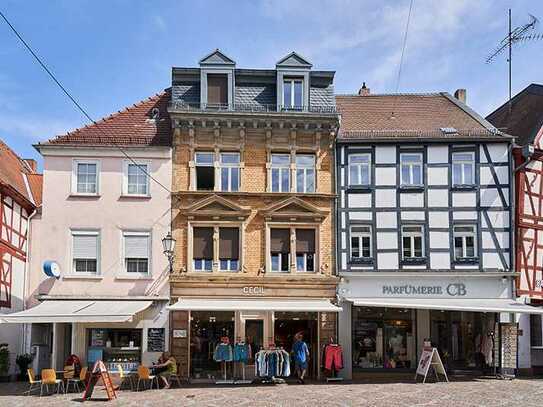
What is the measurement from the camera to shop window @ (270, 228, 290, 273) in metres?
22.5

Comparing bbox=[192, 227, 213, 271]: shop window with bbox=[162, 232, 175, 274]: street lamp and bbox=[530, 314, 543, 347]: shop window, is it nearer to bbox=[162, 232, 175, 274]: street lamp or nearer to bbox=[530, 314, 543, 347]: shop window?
bbox=[162, 232, 175, 274]: street lamp

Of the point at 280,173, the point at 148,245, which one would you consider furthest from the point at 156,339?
the point at 280,173

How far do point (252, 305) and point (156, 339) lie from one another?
3.48m

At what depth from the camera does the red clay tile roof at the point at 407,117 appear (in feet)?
76.6

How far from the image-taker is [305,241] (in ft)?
74.2

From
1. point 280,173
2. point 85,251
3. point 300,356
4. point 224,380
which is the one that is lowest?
point 224,380

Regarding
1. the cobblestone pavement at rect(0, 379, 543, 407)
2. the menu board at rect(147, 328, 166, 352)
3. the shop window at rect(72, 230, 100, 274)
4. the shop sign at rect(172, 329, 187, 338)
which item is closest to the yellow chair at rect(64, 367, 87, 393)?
the cobblestone pavement at rect(0, 379, 543, 407)

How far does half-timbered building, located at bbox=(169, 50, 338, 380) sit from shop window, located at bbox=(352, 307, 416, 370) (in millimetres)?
1502

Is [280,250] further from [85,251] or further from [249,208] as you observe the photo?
[85,251]

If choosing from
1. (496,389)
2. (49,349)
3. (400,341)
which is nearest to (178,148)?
(49,349)

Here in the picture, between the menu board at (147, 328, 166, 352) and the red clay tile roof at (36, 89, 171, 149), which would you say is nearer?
the menu board at (147, 328, 166, 352)

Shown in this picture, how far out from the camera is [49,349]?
22953mm

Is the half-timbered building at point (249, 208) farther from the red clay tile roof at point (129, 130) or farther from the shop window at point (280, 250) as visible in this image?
the red clay tile roof at point (129, 130)

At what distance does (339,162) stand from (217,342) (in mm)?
7289
